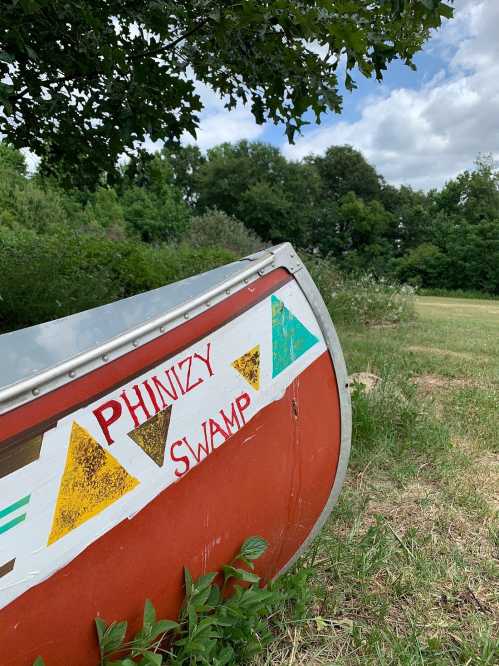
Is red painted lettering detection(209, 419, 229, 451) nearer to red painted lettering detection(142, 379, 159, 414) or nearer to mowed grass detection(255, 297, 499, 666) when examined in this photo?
red painted lettering detection(142, 379, 159, 414)

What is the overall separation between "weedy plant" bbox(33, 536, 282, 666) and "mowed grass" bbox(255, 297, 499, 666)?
0.21 meters

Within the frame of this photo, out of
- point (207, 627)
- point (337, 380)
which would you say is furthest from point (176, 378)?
point (337, 380)

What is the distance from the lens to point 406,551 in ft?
7.02

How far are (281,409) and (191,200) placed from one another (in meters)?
46.9

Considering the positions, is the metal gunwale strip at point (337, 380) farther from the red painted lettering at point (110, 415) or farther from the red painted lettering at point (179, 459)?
the red painted lettering at point (110, 415)

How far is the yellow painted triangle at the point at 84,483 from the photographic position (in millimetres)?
1095

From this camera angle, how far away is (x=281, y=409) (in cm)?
165

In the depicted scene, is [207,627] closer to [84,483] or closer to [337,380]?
[84,483]

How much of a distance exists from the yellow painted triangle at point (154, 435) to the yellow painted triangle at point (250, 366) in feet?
0.97

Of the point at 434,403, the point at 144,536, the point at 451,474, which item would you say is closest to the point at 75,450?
the point at 144,536

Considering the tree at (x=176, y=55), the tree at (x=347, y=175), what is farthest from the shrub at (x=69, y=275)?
the tree at (x=347, y=175)

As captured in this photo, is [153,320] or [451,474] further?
[451,474]

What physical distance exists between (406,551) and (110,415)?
1.57 m

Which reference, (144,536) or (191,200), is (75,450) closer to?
(144,536)
